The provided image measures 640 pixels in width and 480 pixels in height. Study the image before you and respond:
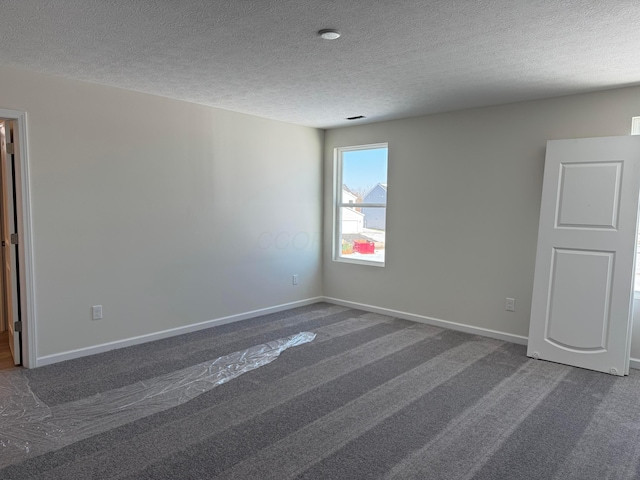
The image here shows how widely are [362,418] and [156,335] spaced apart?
239 centimetres

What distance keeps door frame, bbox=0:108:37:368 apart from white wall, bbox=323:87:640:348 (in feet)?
11.5

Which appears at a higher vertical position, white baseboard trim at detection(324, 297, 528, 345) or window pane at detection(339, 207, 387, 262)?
window pane at detection(339, 207, 387, 262)

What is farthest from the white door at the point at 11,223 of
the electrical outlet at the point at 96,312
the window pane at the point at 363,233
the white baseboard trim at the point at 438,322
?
the window pane at the point at 363,233

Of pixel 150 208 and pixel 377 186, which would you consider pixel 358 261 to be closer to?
pixel 377 186

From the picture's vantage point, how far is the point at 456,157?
4.55m

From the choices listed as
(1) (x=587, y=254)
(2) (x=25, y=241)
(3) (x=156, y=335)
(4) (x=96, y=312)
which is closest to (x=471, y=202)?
(1) (x=587, y=254)

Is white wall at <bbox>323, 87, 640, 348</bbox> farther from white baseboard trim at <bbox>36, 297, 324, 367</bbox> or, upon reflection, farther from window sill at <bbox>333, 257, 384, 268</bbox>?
white baseboard trim at <bbox>36, 297, 324, 367</bbox>

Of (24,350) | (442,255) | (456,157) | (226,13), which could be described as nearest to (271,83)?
(226,13)

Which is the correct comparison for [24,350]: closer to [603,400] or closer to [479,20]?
[479,20]

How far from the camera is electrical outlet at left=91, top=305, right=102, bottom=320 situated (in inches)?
149

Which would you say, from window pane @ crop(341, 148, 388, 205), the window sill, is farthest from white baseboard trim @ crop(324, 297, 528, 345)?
window pane @ crop(341, 148, 388, 205)

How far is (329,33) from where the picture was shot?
2.43 meters

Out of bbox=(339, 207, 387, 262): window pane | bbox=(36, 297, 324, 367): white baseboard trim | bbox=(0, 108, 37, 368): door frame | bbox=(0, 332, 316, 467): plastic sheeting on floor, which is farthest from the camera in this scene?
bbox=(339, 207, 387, 262): window pane

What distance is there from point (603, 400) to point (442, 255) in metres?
2.08
